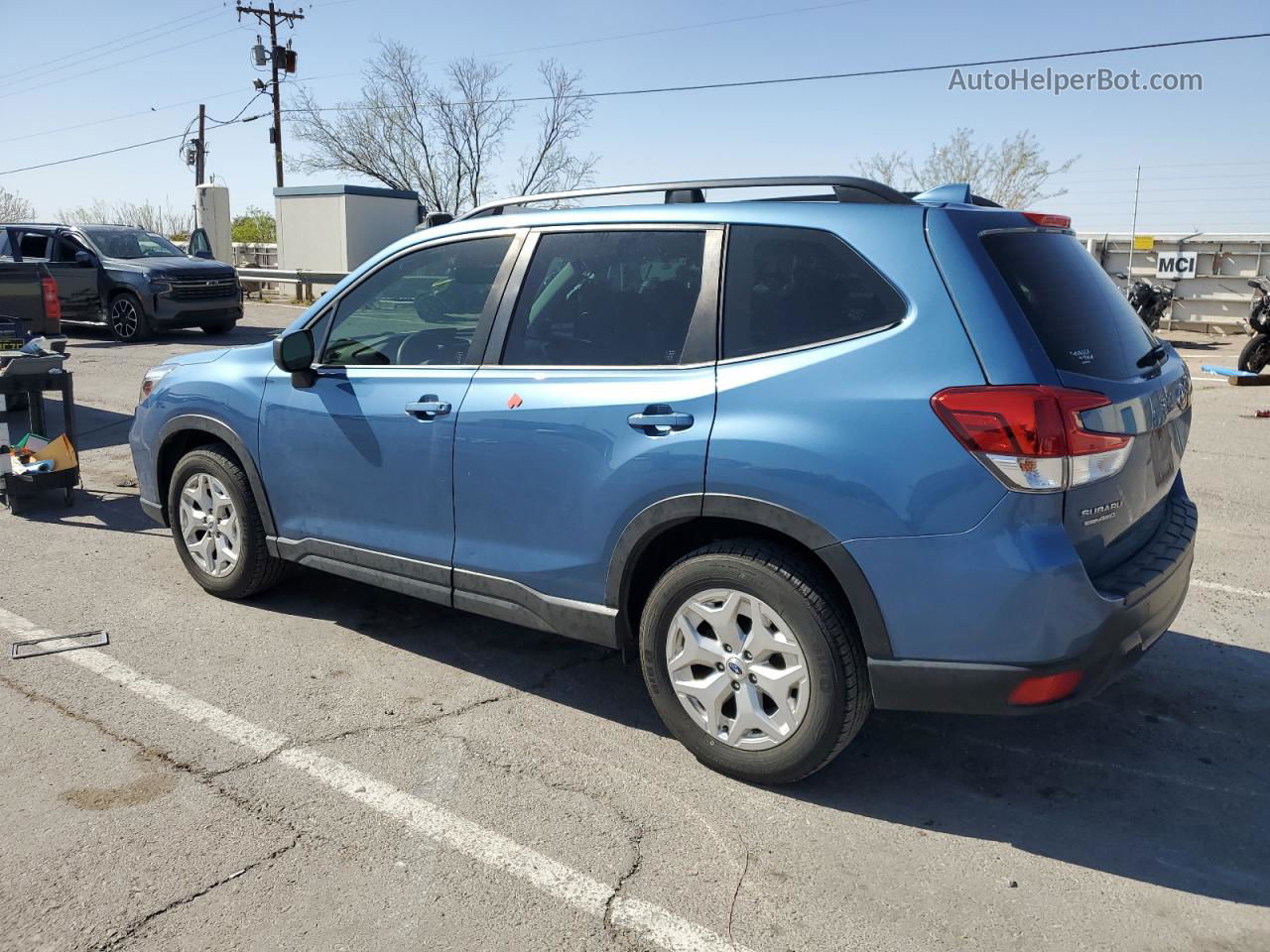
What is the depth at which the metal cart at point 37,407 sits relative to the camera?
6887 mm

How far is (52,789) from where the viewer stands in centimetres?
344

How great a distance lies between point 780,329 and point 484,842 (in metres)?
1.82

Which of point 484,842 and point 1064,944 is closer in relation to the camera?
point 1064,944

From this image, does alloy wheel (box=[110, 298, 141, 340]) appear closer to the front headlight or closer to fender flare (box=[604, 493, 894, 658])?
the front headlight

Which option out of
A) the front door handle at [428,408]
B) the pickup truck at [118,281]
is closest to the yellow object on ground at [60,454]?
the front door handle at [428,408]

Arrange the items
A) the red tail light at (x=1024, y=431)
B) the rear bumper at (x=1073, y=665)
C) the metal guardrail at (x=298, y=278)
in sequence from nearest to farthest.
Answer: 1. the red tail light at (x=1024, y=431)
2. the rear bumper at (x=1073, y=665)
3. the metal guardrail at (x=298, y=278)

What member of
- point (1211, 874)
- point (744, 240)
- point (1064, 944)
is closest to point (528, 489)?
point (744, 240)

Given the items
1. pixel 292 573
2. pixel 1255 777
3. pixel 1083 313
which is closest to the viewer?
pixel 1083 313

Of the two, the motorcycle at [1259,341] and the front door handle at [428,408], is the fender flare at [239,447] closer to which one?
the front door handle at [428,408]

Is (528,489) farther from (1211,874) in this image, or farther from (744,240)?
(1211,874)

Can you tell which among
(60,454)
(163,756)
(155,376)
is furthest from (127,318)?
(163,756)

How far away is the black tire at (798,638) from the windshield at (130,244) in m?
17.2

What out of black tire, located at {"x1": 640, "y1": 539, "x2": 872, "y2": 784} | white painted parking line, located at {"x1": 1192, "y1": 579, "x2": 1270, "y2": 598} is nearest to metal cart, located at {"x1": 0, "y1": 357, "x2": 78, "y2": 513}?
black tire, located at {"x1": 640, "y1": 539, "x2": 872, "y2": 784}

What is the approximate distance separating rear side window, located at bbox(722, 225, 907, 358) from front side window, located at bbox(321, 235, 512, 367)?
1.11 metres
